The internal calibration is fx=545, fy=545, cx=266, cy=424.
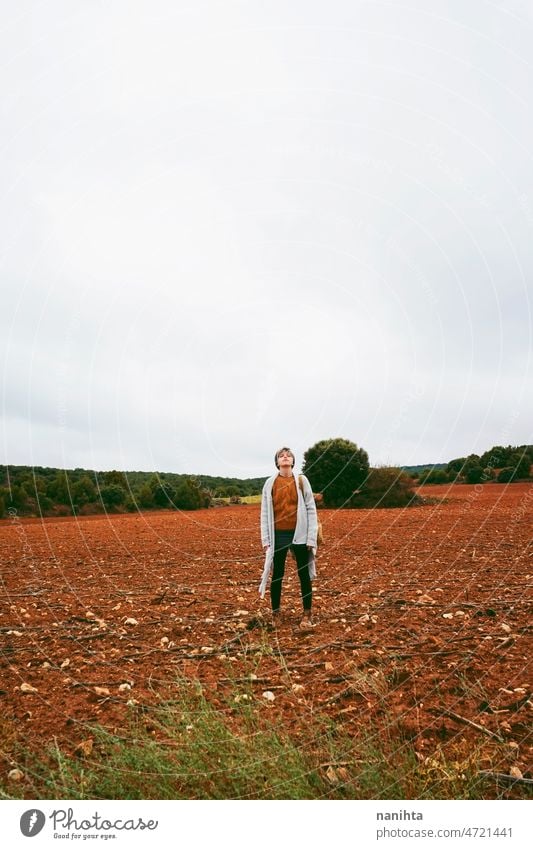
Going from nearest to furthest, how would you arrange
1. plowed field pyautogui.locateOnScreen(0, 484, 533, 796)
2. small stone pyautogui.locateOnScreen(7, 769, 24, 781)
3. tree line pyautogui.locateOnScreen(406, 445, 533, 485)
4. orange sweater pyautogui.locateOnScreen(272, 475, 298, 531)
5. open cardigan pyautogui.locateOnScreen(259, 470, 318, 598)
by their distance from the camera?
1. small stone pyautogui.locateOnScreen(7, 769, 24, 781)
2. plowed field pyautogui.locateOnScreen(0, 484, 533, 796)
3. open cardigan pyautogui.locateOnScreen(259, 470, 318, 598)
4. orange sweater pyautogui.locateOnScreen(272, 475, 298, 531)
5. tree line pyautogui.locateOnScreen(406, 445, 533, 485)

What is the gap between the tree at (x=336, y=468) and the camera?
25.6 meters

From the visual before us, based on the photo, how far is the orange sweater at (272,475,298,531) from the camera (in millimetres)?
7414

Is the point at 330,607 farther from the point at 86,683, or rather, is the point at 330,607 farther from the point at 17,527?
the point at 17,527

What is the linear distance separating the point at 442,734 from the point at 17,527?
2158 centimetres

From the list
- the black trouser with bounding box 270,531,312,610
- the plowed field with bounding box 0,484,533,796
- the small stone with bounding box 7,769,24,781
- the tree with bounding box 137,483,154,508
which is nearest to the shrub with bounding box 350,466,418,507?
the tree with bounding box 137,483,154,508

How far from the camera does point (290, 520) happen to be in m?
7.42

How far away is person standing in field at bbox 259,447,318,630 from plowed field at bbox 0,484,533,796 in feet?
2.43

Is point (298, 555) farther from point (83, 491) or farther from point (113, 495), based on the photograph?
point (113, 495)

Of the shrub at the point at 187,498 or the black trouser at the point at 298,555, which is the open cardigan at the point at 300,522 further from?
the shrub at the point at 187,498

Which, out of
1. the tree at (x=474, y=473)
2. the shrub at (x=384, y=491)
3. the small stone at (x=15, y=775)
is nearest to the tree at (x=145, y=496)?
the shrub at (x=384, y=491)

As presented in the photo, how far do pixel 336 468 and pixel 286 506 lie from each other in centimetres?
1882

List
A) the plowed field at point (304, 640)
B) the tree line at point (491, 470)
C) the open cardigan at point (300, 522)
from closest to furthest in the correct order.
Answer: the plowed field at point (304, 640) < the open cardigan at point (300, 522) < the tree line at point (491, 470)

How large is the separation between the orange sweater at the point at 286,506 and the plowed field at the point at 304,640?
1321 mm

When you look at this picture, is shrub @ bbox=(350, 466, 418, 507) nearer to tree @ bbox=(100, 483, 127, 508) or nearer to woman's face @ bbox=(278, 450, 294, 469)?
tree @ bbox=(100, 483, 127, 508)
